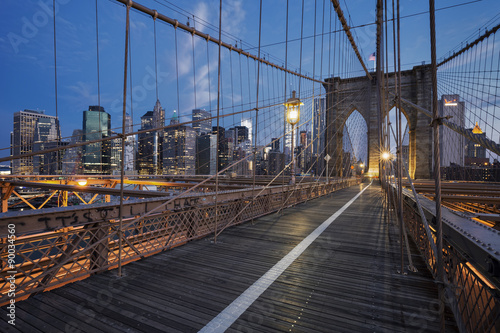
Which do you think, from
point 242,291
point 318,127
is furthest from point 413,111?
point 242,291

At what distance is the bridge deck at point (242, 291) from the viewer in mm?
2627

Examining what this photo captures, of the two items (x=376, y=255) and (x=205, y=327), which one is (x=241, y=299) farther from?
(x=376, y=255)

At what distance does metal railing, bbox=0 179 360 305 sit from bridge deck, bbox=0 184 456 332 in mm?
167

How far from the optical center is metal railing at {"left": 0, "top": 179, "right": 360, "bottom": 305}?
2975mm

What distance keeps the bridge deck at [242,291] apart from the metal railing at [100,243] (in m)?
0.17

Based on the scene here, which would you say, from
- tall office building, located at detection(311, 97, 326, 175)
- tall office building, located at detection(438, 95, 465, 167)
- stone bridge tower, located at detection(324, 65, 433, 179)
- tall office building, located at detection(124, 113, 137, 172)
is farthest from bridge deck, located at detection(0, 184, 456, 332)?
tall office building, located at detection(438, 95, 465, 167)

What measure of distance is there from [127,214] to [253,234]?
10.5 feet

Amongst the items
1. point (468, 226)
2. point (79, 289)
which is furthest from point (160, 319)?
point (468, 226)

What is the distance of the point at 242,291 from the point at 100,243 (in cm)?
232

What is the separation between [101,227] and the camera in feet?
12.0

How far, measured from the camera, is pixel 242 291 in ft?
10.8

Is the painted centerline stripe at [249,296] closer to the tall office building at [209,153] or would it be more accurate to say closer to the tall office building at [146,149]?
the tall office building at [146,149]

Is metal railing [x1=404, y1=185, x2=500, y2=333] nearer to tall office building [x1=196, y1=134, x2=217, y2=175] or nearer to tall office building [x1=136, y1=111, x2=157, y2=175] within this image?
tall office building [x1=136, y1=111, x2=157, y2=175]

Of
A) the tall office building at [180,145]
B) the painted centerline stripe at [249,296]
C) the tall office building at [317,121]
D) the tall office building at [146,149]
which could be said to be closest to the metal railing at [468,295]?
the painted centerline stripe at [249,296]
